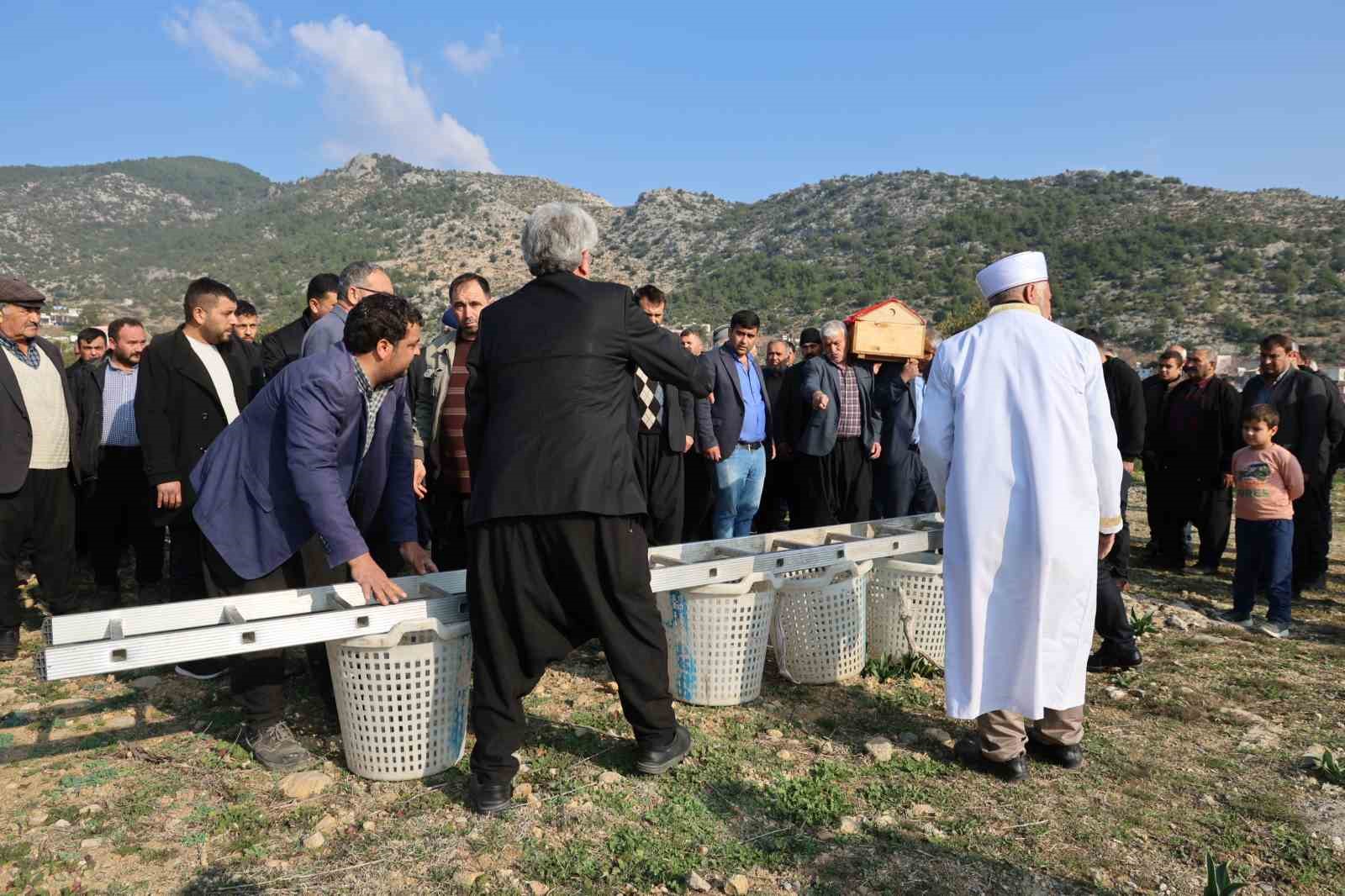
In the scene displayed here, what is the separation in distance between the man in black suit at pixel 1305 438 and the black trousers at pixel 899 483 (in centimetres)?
249

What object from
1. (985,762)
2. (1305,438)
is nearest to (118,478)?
(985,762)

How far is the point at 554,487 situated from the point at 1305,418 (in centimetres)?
658

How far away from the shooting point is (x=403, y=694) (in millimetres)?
3135

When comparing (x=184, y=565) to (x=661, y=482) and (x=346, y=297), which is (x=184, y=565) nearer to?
(x=346, y=297)

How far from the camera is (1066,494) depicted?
10.7 feet

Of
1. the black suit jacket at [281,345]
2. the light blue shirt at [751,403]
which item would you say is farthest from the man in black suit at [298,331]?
the light blue shirt at [751,403]

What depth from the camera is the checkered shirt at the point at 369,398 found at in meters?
3.16

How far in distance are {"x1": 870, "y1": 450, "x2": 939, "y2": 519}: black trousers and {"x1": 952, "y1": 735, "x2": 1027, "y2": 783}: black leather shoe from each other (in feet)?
11.5

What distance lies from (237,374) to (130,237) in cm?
10323

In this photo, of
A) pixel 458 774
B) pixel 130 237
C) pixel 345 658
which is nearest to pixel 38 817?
pixel 345 658

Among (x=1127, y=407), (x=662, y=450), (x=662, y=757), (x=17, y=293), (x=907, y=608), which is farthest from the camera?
(x=1127, y=407)

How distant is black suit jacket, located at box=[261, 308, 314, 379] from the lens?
563 cm

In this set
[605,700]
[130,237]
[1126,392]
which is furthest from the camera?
[130,237]

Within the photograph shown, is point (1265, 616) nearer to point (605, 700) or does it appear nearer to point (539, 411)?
point (605, 700)
